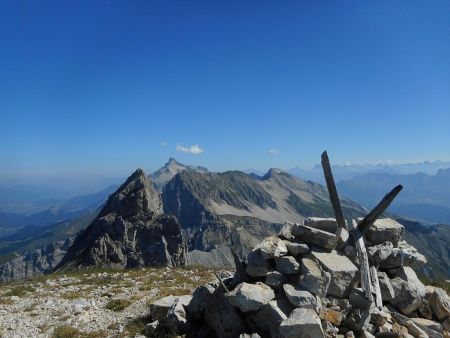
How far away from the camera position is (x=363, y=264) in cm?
1700

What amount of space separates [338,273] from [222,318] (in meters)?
5.12

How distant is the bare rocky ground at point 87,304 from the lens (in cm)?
1884

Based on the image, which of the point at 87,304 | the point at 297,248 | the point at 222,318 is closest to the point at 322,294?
the point at 297,248

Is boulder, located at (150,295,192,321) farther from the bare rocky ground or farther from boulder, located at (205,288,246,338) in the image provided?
boulder, located at (205,288,246,338)

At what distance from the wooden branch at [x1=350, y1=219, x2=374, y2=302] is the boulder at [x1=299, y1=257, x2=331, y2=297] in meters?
1.71

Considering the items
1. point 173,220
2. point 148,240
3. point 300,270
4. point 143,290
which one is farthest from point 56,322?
point 173,220

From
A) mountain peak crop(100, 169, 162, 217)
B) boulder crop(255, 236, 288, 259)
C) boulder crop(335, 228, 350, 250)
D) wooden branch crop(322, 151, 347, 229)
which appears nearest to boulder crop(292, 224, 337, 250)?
boulder crop(335, 228, 350, 250)

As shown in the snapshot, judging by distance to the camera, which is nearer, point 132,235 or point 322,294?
point 322,294

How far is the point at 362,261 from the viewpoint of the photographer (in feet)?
56.3

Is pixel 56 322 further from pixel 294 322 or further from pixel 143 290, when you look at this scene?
pixel 294 322

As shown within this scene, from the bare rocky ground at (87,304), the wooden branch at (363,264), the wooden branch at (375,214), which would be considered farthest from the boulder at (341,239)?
the bare rocky ground at (87,304)

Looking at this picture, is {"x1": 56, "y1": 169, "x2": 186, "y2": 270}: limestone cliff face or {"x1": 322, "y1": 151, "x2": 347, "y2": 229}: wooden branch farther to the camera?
{"x1": 56, "y1": 169, "x2": 186, "y2": 270}: limestone cliff face

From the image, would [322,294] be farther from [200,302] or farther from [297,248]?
[200,302]

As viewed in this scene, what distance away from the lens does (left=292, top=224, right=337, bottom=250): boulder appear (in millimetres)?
17641
